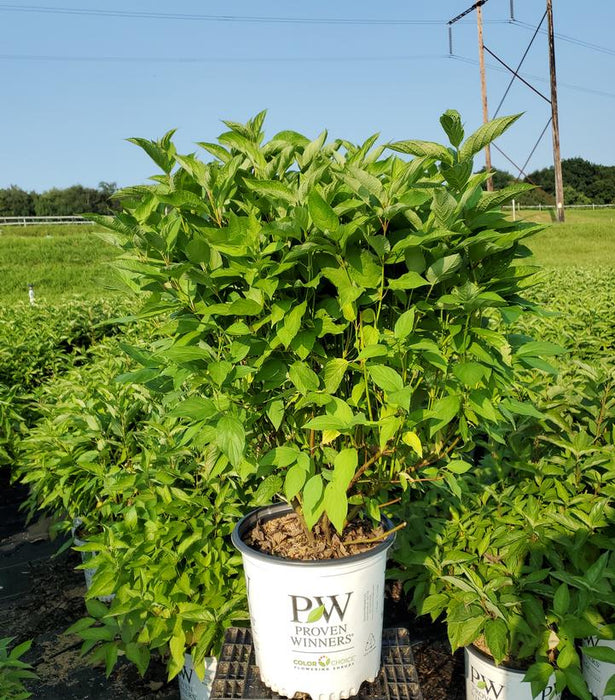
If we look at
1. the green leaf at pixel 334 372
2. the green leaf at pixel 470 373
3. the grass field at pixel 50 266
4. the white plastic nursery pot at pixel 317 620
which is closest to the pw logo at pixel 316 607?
the white plastic nursery pot at pixel 317 620

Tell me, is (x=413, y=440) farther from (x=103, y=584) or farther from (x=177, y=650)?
(x=103, y=584)

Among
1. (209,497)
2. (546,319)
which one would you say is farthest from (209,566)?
(546,319)

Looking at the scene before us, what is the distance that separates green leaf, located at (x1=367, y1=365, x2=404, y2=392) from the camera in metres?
1.22

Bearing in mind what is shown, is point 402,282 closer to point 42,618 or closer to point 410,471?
point 410,471

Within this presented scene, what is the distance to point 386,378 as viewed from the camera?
1.23m

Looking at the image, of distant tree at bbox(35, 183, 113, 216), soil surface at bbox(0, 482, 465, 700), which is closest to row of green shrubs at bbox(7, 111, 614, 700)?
soil surface at bbox(0, 482, 465, 700)

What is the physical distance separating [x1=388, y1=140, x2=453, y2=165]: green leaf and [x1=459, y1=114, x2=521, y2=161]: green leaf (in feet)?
0.10

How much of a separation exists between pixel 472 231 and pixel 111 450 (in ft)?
6.43

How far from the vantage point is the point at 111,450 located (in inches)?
105

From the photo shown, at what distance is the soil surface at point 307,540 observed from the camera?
5.24 feet

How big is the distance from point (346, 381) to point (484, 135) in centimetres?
66

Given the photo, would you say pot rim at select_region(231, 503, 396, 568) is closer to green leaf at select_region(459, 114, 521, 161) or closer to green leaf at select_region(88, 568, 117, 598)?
green leaf at select_region(88, 568, 117, 598)

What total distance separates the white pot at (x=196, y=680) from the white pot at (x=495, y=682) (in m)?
0.88

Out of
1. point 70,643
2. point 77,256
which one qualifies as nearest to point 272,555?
point 70,643
